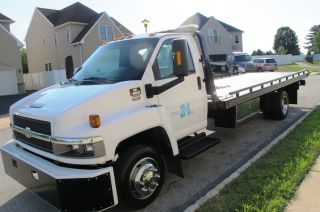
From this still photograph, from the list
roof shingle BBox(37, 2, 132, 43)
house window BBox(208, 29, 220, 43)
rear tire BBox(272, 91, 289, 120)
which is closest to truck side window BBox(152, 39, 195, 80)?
rear tire BBox(272, 91, 289, 120)

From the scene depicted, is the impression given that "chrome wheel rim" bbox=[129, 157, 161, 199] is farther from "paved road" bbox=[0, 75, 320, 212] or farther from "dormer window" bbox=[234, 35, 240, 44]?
"dormer window" bbox=[234, 35, 240, 44]

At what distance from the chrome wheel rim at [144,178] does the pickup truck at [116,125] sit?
0.04ft

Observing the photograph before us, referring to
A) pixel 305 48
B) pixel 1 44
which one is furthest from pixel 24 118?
pixel 305 48

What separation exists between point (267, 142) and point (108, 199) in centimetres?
447

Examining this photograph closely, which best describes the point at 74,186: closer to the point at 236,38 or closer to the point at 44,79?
the point at 44,79

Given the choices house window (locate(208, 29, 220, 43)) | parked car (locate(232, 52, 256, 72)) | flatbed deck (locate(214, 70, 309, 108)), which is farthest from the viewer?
house window (locate(208, 29, 220, 43))

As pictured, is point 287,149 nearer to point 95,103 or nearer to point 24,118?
point 95,103

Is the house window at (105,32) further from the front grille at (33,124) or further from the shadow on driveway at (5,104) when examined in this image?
the front grille at (33,124)

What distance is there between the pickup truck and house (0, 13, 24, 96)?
2411 cm

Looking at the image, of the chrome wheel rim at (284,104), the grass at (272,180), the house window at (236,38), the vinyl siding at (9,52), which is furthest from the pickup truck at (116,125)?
the house window at (236,38)

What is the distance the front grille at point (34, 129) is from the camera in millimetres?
3944

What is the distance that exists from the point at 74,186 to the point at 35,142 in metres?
0.99

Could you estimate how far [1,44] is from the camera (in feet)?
91.0

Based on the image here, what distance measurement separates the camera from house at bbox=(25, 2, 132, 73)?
34312 mm
